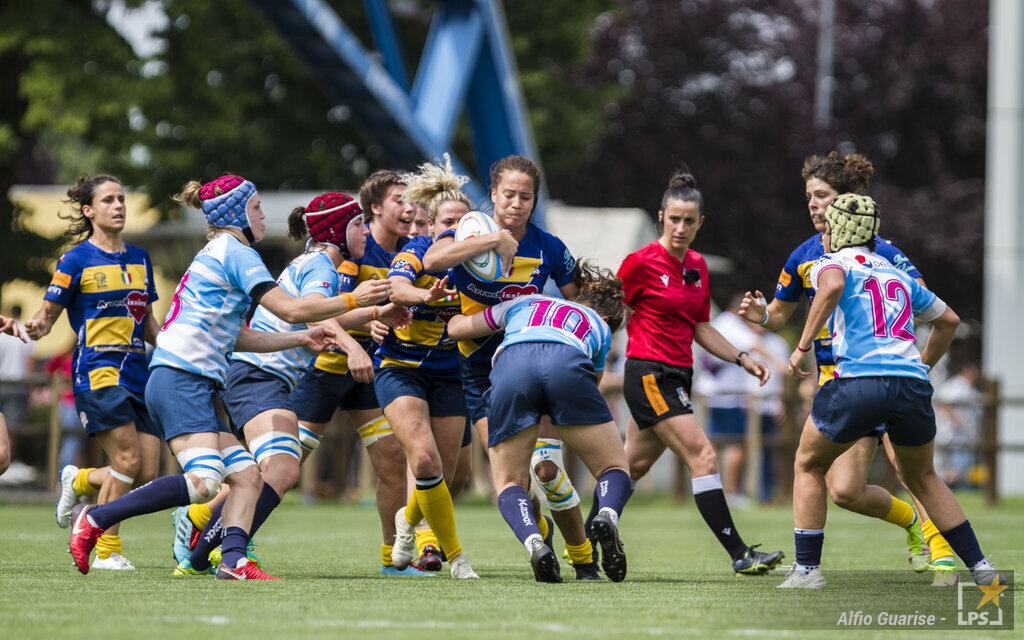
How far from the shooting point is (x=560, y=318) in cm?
698

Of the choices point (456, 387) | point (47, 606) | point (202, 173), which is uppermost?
point (202, 173)

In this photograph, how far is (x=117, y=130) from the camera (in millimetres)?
21453

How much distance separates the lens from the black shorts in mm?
8086

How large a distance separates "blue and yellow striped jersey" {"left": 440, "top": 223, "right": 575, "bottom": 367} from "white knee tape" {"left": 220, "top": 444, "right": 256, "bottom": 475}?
1.32 metres

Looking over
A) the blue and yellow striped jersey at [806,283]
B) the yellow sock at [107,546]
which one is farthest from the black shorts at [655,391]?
the yellow sock at [107,546]

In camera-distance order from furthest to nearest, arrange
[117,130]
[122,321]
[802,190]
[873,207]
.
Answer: [802,190] → [117,130] → [122,321] → [873,207]

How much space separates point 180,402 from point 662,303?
9.29ft

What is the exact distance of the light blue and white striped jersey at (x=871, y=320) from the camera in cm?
666

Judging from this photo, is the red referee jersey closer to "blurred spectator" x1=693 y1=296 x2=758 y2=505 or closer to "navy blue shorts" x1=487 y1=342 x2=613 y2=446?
"navy blue shorts" x1=487 y1=342 x2=613 y2=446

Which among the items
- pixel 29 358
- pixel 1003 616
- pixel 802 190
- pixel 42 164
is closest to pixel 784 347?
pixel 29 358

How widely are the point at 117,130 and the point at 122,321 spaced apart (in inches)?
541

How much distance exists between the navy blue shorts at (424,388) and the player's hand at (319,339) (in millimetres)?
589

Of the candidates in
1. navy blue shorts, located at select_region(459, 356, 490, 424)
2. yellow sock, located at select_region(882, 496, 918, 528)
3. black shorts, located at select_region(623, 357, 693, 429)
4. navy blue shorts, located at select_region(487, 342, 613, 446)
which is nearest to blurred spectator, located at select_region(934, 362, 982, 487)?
yellow sock, located at select_region(882, 496, 918, 528)

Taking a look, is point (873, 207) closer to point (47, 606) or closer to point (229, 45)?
point (47, 606)
